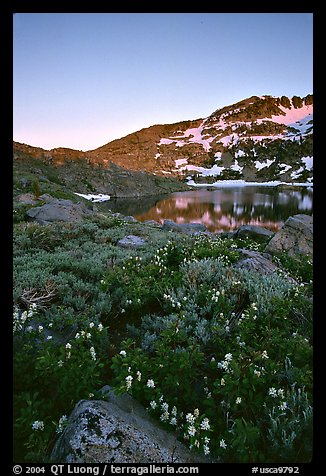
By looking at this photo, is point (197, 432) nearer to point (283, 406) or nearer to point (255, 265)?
point (283, 406)

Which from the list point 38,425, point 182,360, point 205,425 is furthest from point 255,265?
point 38,425

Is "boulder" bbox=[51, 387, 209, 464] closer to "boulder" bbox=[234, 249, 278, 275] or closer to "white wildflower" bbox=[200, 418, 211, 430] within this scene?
"white wildflower" bbox=[200, 418, 211, 430]

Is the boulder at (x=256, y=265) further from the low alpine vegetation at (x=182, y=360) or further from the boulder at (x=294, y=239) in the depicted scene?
the boulder at (x=294, y=239)

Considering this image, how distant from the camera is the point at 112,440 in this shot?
1.88m

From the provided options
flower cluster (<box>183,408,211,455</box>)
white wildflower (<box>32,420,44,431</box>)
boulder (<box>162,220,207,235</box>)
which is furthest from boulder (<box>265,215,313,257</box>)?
white wildflower (<box>32,420,44,431</box>)

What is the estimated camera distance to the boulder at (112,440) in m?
1.80

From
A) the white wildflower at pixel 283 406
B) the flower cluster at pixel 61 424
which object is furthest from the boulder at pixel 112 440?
the white wildflower at pixel 283 406

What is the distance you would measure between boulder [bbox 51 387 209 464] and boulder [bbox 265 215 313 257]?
24.9 feet

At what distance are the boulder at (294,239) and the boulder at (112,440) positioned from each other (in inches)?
299

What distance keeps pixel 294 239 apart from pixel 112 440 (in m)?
9.07

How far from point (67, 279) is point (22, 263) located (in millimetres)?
1541

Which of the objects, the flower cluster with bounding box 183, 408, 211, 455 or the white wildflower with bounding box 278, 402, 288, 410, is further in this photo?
the white wildflower with bounding box 278, 402, 288, 410

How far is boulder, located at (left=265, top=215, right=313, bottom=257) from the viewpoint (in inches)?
353

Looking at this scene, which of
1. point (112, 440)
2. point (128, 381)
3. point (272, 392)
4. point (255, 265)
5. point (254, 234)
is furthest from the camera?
point (254, 234)
